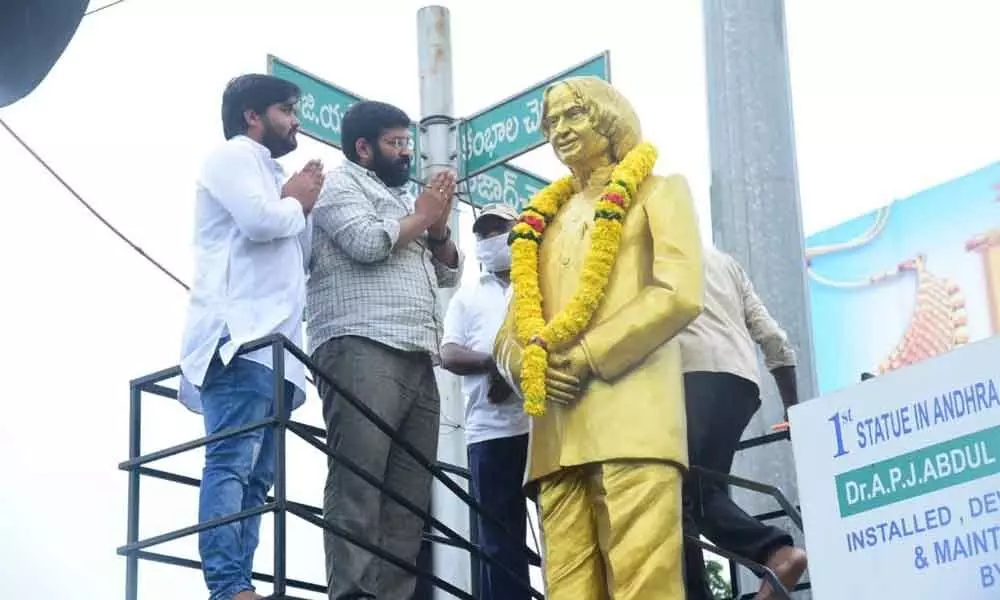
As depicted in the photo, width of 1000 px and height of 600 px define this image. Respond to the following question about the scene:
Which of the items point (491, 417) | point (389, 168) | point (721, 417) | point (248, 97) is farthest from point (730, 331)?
point (248, 97)

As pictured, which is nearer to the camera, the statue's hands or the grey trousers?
the statue's hands

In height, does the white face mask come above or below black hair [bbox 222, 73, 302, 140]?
below

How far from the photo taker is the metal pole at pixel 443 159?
28.8 ft

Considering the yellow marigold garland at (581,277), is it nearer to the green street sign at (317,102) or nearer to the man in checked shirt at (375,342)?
the man in checked shirt at (375,342)

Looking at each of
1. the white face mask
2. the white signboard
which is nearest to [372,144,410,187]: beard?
the white face mask

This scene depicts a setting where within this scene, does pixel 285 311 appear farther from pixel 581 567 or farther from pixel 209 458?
pixel 581 567

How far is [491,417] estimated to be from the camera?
7.50 metres

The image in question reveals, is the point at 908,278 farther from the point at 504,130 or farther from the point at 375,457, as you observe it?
the point at 375,457

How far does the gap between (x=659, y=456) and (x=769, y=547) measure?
701 mm

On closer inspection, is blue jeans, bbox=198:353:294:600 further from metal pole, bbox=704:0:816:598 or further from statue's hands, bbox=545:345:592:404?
metal pole, bbox=704:0:816:598

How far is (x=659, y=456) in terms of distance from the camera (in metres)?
6.22

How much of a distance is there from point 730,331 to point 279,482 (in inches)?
67.9

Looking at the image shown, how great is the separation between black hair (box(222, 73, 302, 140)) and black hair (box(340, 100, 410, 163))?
0.30 metres

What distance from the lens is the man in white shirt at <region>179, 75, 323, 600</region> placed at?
645 centimetres
